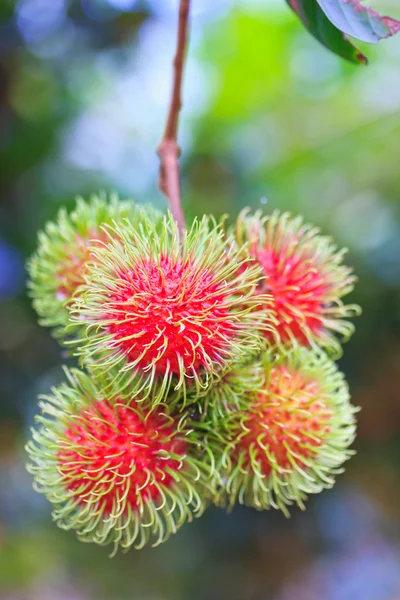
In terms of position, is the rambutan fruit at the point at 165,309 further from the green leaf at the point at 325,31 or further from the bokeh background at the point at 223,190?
the bokeh background at the point at 223,190

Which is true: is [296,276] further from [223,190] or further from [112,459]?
[223,190]

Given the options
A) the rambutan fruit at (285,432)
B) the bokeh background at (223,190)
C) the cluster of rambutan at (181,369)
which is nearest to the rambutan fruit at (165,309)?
the cluster of rambutan at (181,369)

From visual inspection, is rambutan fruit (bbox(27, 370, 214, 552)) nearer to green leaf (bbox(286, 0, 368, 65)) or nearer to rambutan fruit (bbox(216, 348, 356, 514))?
rambutan fruit (bbox(216, 348, 356, 514))

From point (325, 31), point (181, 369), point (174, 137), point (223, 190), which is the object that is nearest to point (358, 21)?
point (325, 31)

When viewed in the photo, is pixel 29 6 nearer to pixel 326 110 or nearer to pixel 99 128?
pixel 99 128

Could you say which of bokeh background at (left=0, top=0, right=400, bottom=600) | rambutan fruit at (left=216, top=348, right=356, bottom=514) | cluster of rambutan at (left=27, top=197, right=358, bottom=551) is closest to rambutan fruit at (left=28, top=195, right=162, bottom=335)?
cluster of rambutan at (left=27, top=197, right=358, bottom=551)

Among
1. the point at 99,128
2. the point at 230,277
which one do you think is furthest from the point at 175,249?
the point at 99,128
